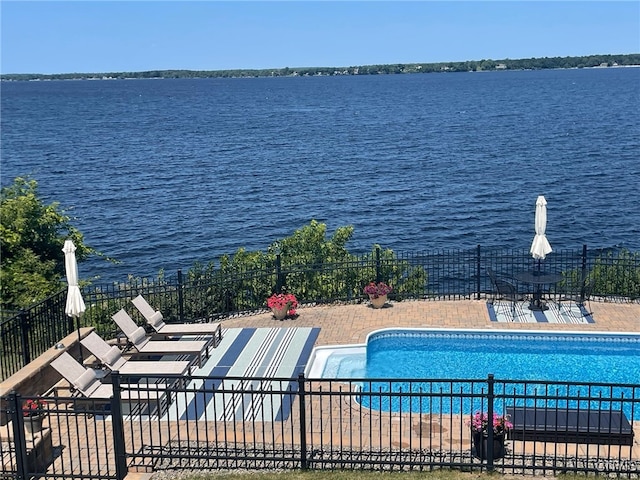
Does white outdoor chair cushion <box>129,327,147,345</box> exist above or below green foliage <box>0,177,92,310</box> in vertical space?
below

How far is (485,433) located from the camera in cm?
1015

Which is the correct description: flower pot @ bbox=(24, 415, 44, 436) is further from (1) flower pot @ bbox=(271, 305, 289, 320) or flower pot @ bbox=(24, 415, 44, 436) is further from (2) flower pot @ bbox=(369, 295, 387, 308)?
(2) flower pot @ bbox=(369, 295, 387, 308)

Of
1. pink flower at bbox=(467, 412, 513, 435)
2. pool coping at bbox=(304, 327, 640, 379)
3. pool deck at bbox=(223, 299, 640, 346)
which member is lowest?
pool coping at bbox=(304, 327, 640, 379)

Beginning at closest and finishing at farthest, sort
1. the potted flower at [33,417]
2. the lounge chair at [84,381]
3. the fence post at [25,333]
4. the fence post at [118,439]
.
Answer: the fence post at [118,439]
the potted flower at [33,417]
the lounge chair at [84,381]
the fence post at [25,333]

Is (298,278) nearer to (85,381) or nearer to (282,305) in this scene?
(282,305)

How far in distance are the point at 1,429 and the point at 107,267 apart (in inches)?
961

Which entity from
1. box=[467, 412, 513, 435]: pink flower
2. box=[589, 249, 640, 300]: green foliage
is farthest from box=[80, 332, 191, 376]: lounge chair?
box=[589, 249, 640, 300]: green foliage

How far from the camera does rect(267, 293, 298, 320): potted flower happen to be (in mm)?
17953

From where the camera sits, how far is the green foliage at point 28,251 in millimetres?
18094

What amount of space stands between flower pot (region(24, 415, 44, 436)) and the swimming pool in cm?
609

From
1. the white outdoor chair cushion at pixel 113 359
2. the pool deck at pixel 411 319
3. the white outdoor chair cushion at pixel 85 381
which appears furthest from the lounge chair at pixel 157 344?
the pool deck at pixel 411 319

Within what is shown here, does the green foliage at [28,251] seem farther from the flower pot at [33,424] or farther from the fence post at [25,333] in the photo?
the flower pot at [33,424]

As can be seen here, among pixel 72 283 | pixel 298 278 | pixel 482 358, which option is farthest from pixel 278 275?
pixel 72 283

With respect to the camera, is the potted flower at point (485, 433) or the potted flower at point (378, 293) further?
the potted flower at point (378, 293)
